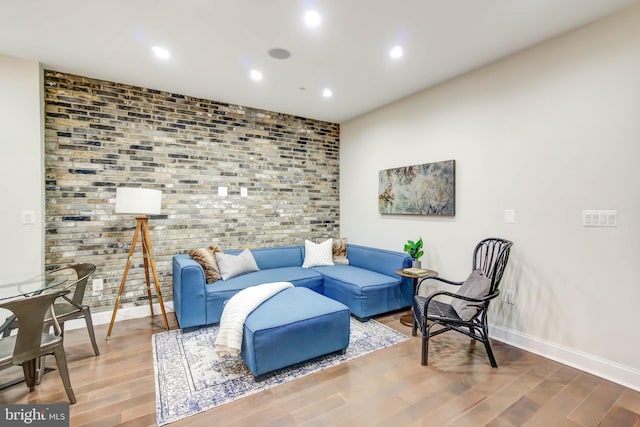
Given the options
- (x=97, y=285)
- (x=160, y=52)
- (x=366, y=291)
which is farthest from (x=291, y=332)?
(x=160, y=52)

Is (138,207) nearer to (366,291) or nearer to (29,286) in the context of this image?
(29,286)

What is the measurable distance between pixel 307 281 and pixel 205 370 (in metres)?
1.61

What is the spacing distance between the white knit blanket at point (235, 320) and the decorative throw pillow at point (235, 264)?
36.6 inches

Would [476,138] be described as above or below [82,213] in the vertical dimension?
above

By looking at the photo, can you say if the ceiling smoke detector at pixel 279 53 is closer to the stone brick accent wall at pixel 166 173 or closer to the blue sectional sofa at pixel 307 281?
the stone brick accent wall at pixel 166 173

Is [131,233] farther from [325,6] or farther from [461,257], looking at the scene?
[461,257]

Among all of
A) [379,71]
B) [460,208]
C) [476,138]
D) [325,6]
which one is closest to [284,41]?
[325,6]

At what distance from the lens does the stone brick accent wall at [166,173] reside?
3.20 m

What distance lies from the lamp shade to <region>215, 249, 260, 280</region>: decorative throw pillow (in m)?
0.96

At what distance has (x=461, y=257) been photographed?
10.8 ft

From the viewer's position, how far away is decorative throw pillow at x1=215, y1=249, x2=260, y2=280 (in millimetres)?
3527

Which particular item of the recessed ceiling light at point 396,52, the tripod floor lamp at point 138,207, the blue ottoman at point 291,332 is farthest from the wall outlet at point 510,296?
the tripod floor lamp at point 138,207

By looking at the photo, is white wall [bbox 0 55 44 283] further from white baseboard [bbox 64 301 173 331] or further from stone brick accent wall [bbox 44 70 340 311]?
white baseboard [bbox 64 301 173 331]

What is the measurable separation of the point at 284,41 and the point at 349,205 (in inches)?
114
